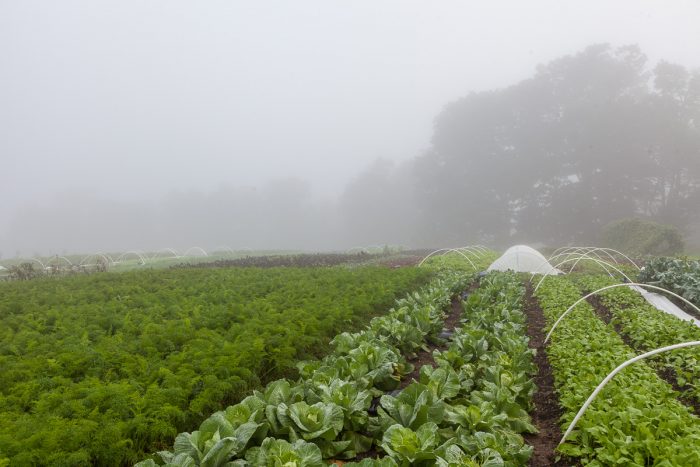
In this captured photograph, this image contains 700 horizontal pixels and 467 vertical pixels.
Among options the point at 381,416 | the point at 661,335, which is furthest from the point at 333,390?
the point at 661,335

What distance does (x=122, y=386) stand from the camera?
488 centimetres

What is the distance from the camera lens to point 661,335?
7.68 meters

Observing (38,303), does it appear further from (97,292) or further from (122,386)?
(122,386)

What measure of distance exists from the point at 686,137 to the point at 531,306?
4338 centimetres

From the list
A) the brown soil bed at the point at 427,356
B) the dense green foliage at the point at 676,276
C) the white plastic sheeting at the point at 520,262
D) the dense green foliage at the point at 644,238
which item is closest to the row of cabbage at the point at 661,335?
the dense green foliage at the point at 676,276

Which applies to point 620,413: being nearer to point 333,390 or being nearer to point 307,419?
point 333,390

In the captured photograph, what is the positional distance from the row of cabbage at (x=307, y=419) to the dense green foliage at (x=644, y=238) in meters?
32.4

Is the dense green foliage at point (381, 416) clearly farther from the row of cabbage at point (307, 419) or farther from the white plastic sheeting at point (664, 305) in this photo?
the white plastic sheeting at point (664, 305)

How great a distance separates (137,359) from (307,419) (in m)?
3.09

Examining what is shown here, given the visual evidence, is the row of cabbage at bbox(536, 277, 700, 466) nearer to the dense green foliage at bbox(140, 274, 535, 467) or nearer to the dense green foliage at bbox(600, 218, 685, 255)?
the dense green foliage at bbox(140, 274, 535, 467)

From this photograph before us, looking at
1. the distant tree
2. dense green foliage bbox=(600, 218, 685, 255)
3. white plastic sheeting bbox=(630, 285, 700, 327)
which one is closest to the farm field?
white plastic sheeting bbox=(630, 285, 700, 327)

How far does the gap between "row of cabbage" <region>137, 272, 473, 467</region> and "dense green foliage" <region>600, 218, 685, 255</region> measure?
106 feet

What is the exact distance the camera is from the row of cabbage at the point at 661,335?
611 centimetres

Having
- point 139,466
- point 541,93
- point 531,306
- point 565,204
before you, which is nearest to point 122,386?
point 139,466
